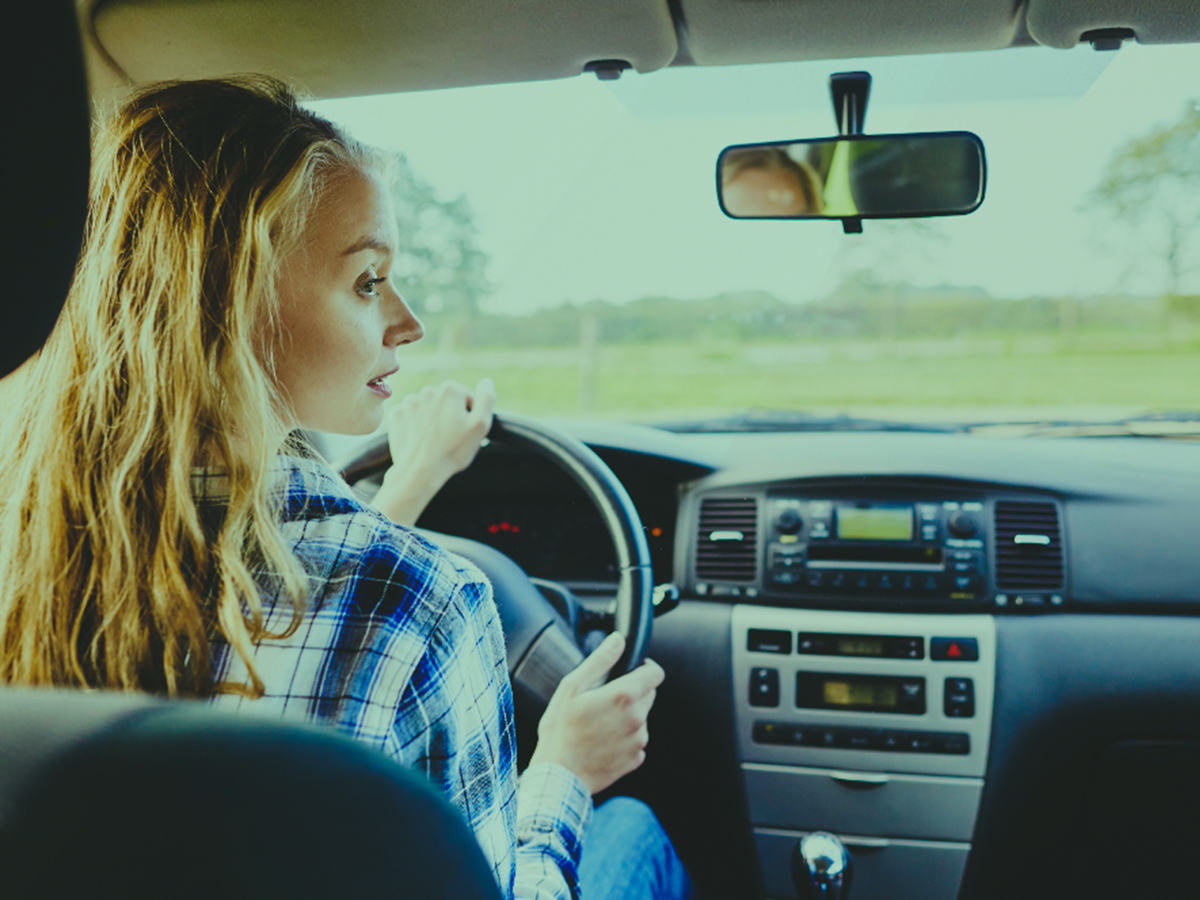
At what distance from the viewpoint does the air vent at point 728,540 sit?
9.61 ft

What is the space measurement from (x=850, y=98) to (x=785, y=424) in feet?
3.77

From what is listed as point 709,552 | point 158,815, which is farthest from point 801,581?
point 158,815

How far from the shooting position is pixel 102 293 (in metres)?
1.19

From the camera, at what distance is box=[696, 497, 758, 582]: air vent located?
293 cm

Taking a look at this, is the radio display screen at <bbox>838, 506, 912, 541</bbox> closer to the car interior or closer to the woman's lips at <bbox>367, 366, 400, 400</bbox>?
the car interior

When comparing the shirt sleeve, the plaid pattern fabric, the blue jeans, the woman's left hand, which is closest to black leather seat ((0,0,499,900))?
the plaid pattern fabric

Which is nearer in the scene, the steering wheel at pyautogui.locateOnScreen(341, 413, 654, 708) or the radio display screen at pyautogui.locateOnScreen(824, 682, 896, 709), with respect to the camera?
the steering wheel at pyautogui.locateOnScreen(341, 413, 654, 708)

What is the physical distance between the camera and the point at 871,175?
95.4 inches

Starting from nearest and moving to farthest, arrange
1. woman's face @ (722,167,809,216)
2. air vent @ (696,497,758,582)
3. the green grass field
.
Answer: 1. woman's face @ (722,167,809,216)
2. air vent @ (696,497,758,582)
3. the green grass field

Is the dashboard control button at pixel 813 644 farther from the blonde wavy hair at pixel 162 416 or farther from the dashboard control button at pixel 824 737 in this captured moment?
the blonde wavy hair at pixel 162 416

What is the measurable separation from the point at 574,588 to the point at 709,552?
433 millimetres

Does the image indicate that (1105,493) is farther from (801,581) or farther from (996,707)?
(801,581)

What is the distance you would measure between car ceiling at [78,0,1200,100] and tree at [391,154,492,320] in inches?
37.5

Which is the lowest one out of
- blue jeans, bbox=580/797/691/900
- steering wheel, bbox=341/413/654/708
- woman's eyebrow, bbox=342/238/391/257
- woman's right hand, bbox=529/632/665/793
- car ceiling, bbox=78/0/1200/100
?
blue jeans, bbox=580/797/691/900
